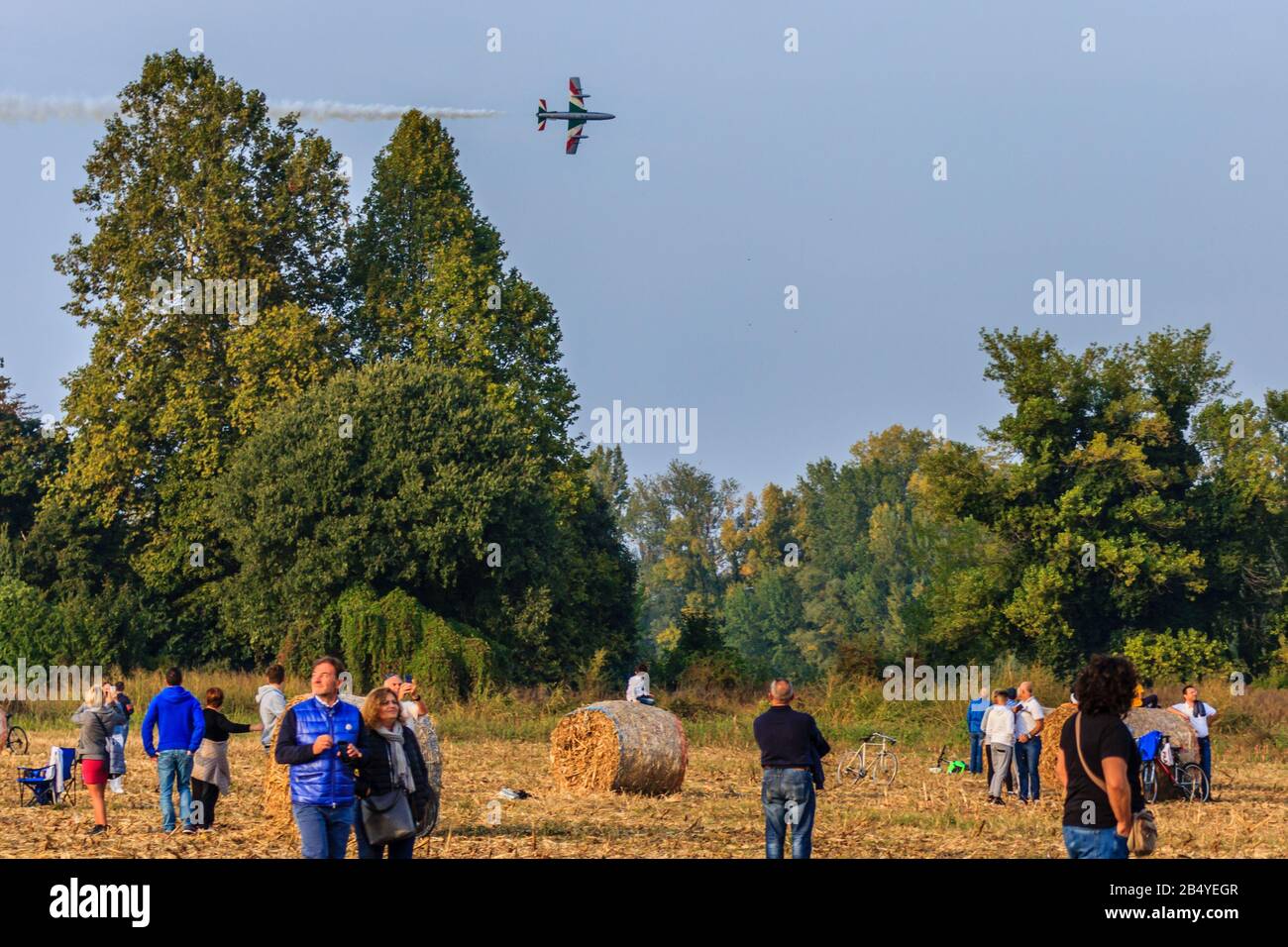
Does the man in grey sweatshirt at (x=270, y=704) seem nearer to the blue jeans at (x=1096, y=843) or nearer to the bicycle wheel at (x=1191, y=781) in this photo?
the blue jeans at (x=1096, y=843)

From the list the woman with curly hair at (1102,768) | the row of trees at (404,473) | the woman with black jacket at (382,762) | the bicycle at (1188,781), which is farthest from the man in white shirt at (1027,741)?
the row of trees at (404,473)

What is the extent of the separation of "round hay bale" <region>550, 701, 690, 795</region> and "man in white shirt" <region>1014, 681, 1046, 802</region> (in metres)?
4.48

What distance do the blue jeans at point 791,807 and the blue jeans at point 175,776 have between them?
6.89m

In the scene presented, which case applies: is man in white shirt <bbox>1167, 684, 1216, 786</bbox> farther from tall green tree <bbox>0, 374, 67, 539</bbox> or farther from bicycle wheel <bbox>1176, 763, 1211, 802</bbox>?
tall green tree <bbox>0, 374, 67, 539</bbox>

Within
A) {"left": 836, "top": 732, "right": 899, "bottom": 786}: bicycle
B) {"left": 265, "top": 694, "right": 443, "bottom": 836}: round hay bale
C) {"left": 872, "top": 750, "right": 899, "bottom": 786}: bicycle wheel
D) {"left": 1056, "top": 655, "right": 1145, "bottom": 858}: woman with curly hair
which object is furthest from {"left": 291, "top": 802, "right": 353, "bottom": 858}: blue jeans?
{"left": 872, "top": 750, "right": 899, "bottom": 786}: bicycle wheel

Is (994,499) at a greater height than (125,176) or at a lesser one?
lesser

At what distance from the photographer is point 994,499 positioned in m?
54.5

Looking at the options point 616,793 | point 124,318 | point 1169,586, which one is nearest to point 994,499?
point 1169,586

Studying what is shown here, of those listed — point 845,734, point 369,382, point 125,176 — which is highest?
point 125,176

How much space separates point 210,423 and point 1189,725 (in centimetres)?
3663

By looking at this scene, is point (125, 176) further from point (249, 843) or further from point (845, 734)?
point (249, 843)

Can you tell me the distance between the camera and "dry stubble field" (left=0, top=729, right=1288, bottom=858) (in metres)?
17.3
